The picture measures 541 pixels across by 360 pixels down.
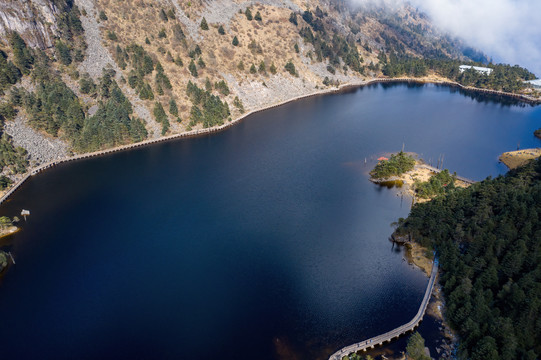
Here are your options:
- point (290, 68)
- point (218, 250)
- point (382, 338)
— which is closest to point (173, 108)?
point (290, 68)

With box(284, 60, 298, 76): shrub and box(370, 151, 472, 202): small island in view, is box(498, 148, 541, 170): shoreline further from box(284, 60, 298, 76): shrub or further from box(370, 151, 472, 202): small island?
box(284, 60, 298, 76): shrub

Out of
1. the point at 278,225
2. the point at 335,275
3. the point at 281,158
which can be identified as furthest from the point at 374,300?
the point at 281,158

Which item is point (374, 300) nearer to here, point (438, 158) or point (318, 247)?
point (318, 247)

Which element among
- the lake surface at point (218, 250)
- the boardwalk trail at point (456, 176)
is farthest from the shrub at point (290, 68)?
the boardwalk trail at point (456, 176)

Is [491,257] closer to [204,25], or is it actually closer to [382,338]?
[382,338]

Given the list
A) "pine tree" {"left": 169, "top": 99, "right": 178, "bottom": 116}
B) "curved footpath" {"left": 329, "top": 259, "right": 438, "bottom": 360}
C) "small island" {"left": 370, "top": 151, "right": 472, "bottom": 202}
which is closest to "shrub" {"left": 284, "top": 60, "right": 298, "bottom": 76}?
"pine tree" {"left": 169, "top": 99, "right": 178, "bottom": 116}
